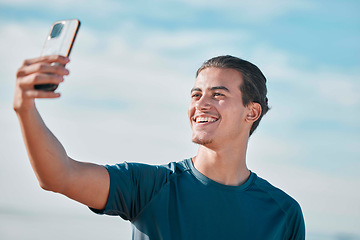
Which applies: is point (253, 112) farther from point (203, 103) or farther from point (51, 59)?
point (51, 59)

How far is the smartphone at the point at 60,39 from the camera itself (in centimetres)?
300

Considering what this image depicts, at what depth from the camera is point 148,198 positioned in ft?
14.0

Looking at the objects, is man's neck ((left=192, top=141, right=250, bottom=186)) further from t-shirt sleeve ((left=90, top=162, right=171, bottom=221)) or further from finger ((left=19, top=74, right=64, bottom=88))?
finger ((left=19, top=74, right=64, bottom=88))

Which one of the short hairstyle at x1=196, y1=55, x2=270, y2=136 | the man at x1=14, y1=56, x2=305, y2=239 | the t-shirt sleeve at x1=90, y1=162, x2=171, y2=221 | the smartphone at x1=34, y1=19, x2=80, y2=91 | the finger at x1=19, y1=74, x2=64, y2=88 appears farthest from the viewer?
the short hairstyle at x1=196, y1=55, x2=270, y2=136

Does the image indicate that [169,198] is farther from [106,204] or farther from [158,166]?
[106,204]

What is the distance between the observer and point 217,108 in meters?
4.68

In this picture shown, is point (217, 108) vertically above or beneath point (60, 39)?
above

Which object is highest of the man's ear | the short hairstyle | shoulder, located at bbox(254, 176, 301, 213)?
the short hairstyle

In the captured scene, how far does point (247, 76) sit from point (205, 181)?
111 centimetres

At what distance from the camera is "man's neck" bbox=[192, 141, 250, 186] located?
15.1 ft

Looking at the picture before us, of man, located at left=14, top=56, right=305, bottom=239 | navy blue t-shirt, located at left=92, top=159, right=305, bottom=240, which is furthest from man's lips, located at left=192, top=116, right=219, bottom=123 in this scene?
navy blue t-shirt, located at left=92, top=159, right=305, bottom=240

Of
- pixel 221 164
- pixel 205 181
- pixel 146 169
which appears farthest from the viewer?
pixel 221 164

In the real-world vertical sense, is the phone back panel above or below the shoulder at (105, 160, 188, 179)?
above

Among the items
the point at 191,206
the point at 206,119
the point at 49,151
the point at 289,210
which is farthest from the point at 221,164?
the point at 49,151
